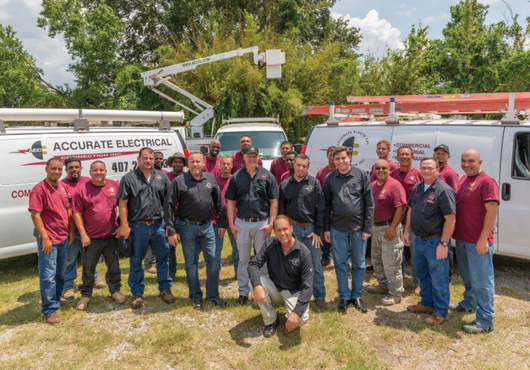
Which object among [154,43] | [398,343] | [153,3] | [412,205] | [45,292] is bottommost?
[398,343]

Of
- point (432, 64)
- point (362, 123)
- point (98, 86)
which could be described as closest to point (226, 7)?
point (98, 86)

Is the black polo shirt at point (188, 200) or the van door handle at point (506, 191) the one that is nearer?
the black polo shirt at point (188, 200)

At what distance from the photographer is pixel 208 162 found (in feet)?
21.1

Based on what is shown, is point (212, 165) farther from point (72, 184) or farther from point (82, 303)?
point (82, 303)

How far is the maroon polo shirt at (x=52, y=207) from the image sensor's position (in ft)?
13.7

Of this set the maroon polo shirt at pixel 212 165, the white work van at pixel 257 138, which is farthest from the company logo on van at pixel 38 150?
the white work van at pixel 257 138

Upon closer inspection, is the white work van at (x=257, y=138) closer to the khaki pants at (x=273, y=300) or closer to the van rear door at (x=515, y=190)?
the van rear door at (x=515, y=190)

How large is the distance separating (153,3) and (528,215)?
2491 cm

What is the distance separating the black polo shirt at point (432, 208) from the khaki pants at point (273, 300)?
59.4 inches

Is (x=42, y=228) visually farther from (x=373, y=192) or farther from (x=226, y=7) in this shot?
(x=226, y=7)

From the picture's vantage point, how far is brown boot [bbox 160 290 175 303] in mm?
4910

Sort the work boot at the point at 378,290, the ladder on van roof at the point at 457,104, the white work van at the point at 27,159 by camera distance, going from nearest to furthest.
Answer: the work boot at the point at 378,290, the ladder on van roof at the point at 457,104, the white work van at the point at 27,159

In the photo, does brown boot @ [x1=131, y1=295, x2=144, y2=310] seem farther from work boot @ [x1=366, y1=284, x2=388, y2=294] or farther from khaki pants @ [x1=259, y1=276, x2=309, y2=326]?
work boot @ [x1=366, y1=284, x2=388, y2=294]

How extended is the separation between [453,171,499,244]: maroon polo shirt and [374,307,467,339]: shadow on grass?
0.97 m
